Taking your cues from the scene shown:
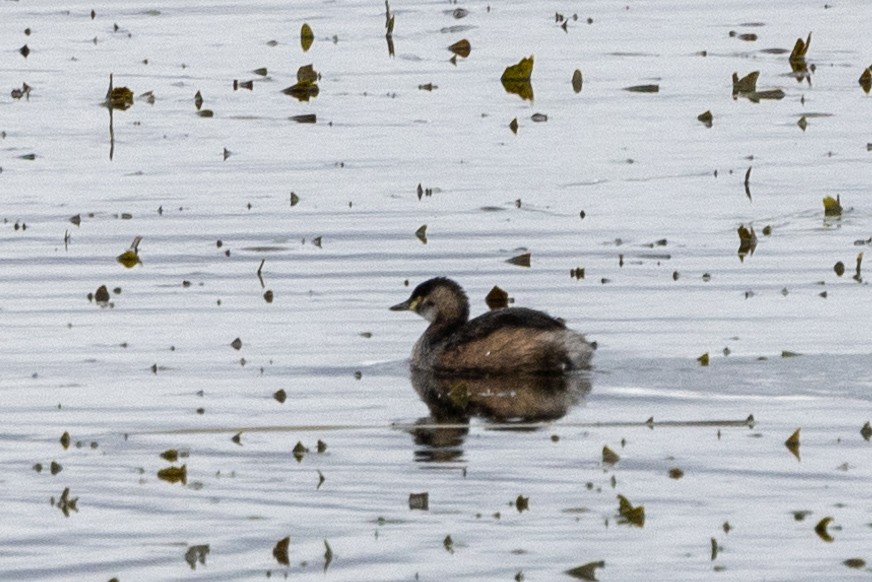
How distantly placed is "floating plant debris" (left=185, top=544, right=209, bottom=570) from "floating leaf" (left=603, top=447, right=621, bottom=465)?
2335 millimetres

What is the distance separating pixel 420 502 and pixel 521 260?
252 inches

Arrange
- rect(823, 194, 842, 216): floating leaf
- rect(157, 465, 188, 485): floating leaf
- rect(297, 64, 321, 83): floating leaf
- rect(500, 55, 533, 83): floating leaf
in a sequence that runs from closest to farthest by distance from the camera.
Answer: rect(157, 465, 188, 485): floating leaf → rect(823, 194, 842, 216): floating leaf → rect(500, 55, 533, 83): floating leaf → rect(297, 64, 321, 83): floating leaf

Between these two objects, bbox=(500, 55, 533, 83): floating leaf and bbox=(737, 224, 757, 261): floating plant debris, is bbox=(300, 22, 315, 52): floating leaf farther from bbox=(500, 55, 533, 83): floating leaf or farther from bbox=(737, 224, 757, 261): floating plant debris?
bbox=(737, 224, 757, 261): floating plant debris

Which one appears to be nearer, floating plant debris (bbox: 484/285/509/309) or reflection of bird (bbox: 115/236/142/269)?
floating plant debris (bbox: 484/285/509/309)

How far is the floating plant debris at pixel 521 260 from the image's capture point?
1698cm

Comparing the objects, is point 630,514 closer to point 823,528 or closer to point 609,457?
point 823,528

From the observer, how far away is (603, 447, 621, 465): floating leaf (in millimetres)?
11570

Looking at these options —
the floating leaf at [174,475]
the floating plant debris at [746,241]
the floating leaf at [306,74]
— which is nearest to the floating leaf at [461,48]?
the floating leaf at [306,74]

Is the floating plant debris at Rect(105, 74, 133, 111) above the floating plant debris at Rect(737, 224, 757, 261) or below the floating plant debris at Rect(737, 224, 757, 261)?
above

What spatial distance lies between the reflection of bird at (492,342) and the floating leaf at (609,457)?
240 centimetres

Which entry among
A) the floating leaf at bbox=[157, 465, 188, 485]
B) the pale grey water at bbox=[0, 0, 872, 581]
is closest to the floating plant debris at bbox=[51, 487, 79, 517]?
the pale grey water at bbox=[0, 0, 872, 581]

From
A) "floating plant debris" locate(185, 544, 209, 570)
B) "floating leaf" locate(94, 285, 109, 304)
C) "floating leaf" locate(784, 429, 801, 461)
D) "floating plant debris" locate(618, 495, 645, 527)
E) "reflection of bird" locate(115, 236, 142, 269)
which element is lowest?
"floating plant debris" locate(185, 544, 209, 570)

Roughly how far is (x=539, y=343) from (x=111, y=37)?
16.0m

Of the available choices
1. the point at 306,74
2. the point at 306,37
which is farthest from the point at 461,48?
the point at 306,74
